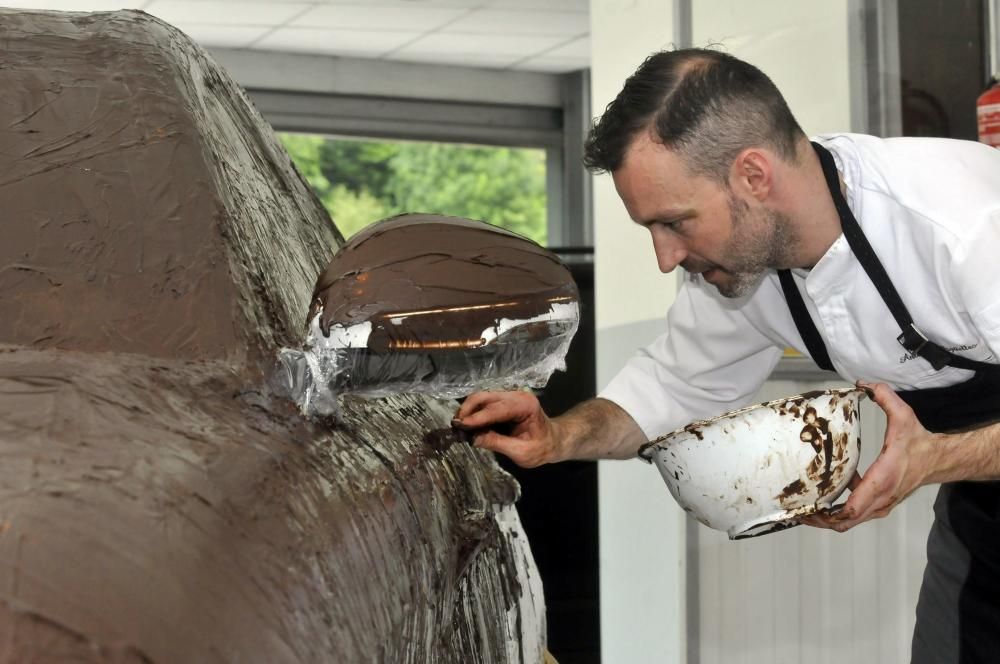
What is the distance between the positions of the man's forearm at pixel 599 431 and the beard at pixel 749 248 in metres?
0.33

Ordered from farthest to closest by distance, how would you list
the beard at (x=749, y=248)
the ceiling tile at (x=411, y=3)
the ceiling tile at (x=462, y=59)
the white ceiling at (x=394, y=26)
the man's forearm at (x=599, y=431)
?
the ceiling tile at (x=462, y=59), the white ceiling at (x=394, y=26), the ceiling tile at (x=411, y=3), the man's forearm at (x=599, y=431), the beard at (x=749, y=248)

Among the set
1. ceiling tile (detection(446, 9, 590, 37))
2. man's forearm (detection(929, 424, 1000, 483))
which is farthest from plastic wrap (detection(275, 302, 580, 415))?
ceiling tile (detection(446, 9, 590, 37))

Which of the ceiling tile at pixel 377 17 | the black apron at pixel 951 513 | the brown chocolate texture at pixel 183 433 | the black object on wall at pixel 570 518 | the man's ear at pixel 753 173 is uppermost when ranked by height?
the ceiling tile at pixel 377 17

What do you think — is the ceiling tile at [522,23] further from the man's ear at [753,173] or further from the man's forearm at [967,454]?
the man's forearm at [967,454]

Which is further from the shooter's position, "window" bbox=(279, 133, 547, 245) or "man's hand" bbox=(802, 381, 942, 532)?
"window" bbox=(279, 133, 547, 245)

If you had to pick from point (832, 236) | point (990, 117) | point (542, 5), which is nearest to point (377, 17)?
point (542, 5)

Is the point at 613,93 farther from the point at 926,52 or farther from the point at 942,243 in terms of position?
the point at 942,243

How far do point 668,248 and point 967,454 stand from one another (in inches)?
22.8

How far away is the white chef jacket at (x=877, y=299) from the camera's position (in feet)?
5.99

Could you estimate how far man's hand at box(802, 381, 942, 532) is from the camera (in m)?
1.55

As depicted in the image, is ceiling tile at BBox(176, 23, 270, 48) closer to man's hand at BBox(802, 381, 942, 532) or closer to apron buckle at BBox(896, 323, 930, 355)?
apron buckle at BBox(896, 323, 930, 355)

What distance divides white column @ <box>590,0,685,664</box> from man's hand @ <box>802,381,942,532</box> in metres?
2.18

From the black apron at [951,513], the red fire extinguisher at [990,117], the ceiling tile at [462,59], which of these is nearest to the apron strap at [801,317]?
the black apron at [951,513]

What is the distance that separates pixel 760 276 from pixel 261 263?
1109 mm
